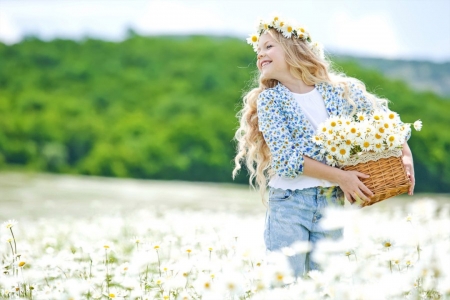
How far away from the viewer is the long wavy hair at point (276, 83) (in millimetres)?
3842

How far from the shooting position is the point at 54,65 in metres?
76.8

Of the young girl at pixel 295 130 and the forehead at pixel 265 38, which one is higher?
the forehead at pixel 265 38

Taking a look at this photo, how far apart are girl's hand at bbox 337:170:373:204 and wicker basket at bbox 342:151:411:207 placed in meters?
0.03

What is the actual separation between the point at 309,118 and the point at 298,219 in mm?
597

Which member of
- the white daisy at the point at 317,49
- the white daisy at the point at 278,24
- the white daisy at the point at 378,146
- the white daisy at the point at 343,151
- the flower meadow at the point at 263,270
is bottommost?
the flower meadow at the point at 263,270

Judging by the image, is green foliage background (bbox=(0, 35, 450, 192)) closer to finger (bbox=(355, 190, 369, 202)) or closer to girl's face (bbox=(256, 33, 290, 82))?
girl's face (bbox=(256, 33, 290, 82))

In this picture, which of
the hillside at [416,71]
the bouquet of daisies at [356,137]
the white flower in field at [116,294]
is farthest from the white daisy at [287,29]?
the hillside at [416,71]

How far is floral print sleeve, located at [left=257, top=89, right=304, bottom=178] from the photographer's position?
11.4 feet

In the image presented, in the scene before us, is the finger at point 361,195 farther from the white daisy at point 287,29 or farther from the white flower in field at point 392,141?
the white daisy at point 287,29

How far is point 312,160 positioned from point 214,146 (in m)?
54.7

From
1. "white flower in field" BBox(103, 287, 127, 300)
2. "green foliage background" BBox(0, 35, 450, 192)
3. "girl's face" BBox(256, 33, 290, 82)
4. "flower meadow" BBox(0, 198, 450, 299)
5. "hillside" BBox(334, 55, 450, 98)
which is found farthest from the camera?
"hillside" BBox(334, 55, 450, 98)

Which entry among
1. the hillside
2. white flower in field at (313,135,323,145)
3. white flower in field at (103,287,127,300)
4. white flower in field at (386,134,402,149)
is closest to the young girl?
white flower in field at (313,135,323,145)

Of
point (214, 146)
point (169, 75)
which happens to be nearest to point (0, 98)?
point (169, 75)

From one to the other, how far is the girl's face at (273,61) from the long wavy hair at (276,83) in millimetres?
26
